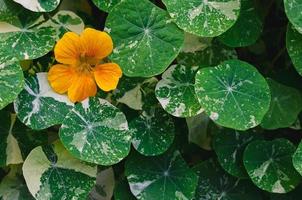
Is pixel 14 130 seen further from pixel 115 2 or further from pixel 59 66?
pixel 115 2

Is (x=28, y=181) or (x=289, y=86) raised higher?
(x=289, y=86)

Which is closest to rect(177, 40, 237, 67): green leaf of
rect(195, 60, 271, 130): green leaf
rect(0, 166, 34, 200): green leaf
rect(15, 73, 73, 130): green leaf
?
rect(195, 60, 271, 130): green leaf

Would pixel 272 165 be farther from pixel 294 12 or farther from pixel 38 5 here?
pixel 38 5

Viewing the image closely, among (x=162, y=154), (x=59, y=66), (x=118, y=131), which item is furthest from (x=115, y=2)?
(x=162, y=154)

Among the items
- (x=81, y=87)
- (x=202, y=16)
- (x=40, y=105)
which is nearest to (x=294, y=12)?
(x=202, y=16)

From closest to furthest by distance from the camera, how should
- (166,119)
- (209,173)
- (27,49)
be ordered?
(27,49)
(166,119)
(209,173)

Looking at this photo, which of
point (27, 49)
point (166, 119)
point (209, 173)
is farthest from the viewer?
point (209, 173)

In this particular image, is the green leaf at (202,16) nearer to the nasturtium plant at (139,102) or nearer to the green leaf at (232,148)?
the nasturtium plant at (139,102)

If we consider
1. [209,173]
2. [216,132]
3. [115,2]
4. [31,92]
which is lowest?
[209,173]
